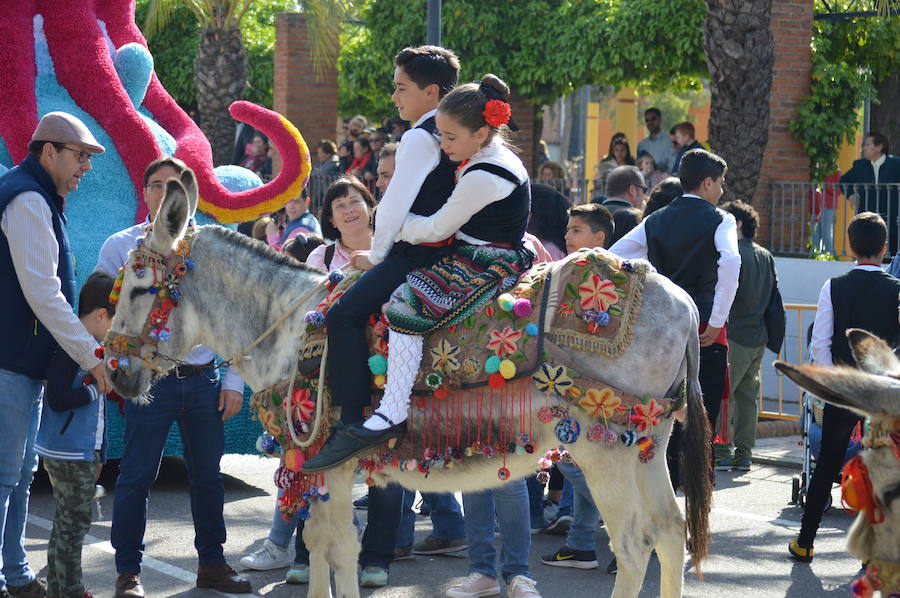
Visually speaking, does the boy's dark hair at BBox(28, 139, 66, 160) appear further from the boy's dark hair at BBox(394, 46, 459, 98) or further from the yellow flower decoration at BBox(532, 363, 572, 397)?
the yellow flower decoration at BBox(532, 363, 572, 397)

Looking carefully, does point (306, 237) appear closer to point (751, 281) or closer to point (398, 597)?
point (398, 597)

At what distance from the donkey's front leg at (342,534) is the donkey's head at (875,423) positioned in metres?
2.73

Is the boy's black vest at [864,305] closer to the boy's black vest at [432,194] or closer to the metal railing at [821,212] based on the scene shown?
the boy's black vest at [432,194]

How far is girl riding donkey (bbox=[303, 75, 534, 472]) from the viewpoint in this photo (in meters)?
5.11

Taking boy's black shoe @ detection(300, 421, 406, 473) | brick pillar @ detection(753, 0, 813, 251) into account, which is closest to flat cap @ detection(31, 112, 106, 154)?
boy's black shoe @ detection(300, 421, 406, 473)

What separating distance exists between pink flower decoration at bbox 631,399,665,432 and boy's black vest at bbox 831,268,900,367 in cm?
241

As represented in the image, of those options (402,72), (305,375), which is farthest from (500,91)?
(305,375)

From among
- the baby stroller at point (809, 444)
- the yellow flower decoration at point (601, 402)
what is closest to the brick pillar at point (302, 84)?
the baby stroller at point (809, 444)

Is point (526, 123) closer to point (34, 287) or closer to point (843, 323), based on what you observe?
point (843, 323)

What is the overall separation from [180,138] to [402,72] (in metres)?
4.22

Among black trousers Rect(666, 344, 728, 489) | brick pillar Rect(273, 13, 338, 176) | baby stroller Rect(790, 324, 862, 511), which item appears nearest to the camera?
black trousers Rect(666, 344, 728, 489)

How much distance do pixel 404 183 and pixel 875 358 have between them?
2.41m

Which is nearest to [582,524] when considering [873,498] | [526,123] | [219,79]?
[873,498]

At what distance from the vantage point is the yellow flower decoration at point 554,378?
5180 mm
